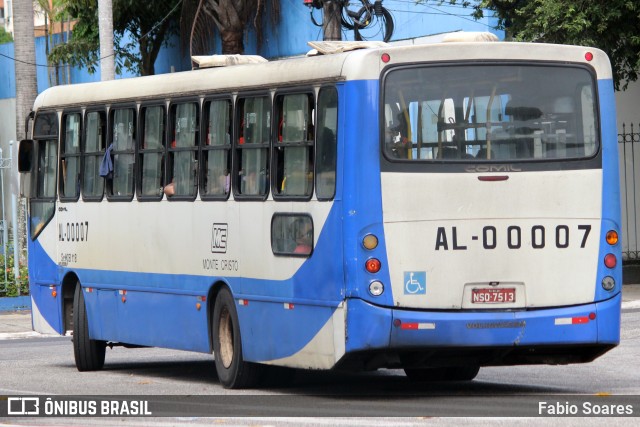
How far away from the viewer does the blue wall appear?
29703 millimetres

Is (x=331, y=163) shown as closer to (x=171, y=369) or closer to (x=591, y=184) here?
(x=591, y=184)

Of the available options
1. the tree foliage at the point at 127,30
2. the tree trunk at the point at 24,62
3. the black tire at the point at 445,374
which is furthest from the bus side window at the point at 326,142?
the tree foliage at the point at 127,30

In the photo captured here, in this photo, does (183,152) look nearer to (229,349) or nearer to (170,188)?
(170,188)

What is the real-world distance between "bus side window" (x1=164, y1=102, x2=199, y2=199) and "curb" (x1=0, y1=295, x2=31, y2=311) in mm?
11862

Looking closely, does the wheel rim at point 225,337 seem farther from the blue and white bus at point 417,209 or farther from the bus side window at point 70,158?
the bus side window at point 70,158

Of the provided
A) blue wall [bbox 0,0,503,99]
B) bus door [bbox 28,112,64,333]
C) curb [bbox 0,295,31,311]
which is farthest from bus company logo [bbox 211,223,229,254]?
blue wall [bbox 0,0,503,99]

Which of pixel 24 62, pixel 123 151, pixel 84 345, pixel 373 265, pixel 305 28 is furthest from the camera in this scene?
pixel 305 28

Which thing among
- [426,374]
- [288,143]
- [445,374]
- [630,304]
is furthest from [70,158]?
[630,304]

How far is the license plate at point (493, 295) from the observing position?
473 inches

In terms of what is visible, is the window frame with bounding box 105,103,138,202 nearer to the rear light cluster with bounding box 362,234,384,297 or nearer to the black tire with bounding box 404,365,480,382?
the black tire with bounding box 404,365,480,382

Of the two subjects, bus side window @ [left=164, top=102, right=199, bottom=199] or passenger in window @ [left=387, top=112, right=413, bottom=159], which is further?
bus side window @ [left=164, top=102, right=199, bottom=199]

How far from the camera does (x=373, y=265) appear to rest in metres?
11.8

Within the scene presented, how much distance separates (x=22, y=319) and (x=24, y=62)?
21.1 feet

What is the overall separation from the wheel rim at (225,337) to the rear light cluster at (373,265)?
2380 mm
